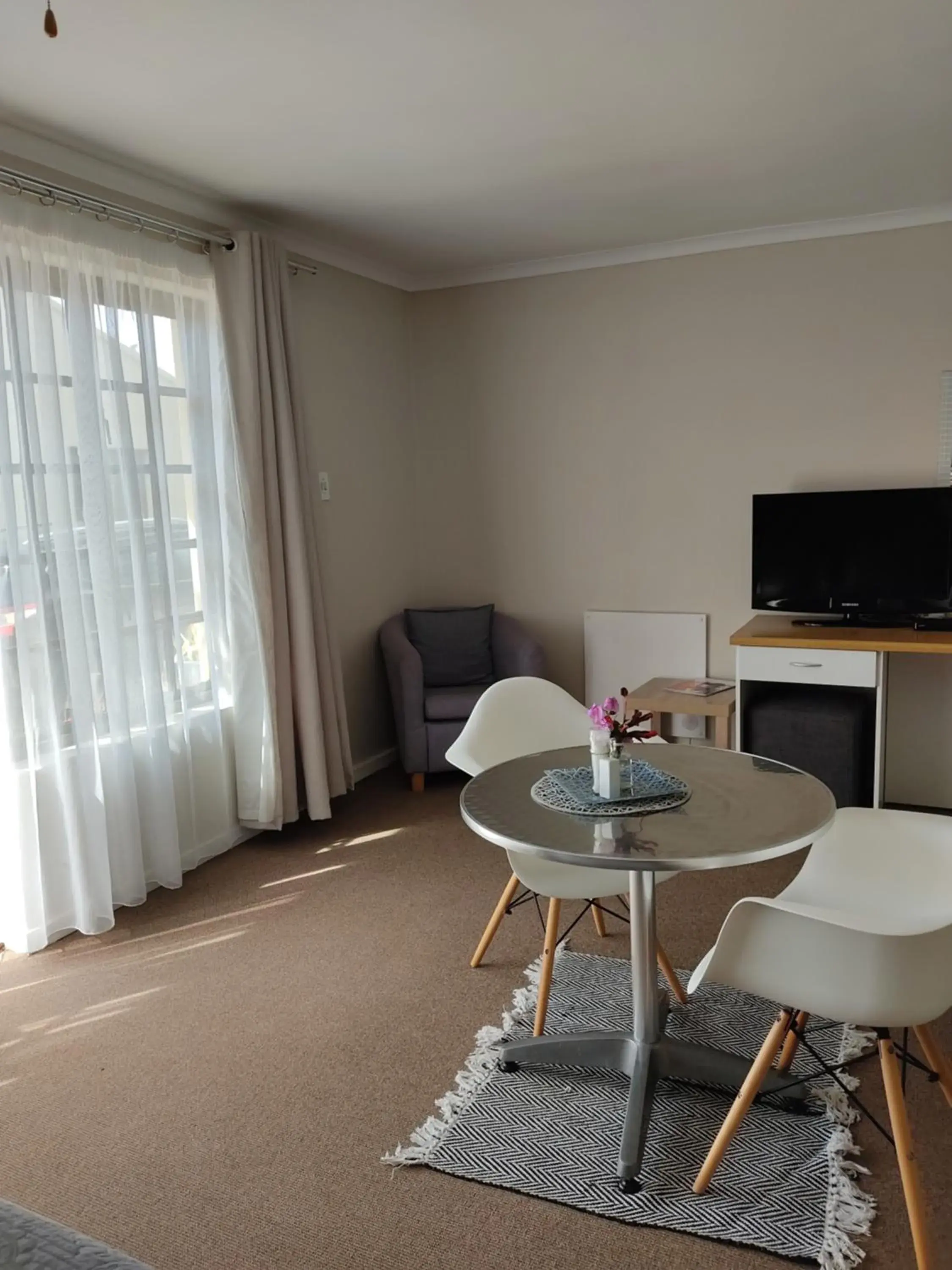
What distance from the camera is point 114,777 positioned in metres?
3.35

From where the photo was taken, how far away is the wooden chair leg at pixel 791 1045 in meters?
2.02

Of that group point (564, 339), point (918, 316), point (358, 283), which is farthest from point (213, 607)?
point (918, 316)

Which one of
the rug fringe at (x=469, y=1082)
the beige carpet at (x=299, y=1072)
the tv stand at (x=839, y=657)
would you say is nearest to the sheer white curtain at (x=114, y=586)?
the beige carpet at (x=299, y=1072)

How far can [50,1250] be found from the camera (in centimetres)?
103

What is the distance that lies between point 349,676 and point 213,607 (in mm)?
1118

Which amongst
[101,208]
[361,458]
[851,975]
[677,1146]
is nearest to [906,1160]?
[851,975]

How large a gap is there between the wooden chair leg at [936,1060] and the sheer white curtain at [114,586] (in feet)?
8.06

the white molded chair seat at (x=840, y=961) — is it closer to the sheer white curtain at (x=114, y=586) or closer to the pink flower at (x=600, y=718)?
the pink flower at (x=600, y=718)

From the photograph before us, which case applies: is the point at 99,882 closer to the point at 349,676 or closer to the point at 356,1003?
the point at 356,1003

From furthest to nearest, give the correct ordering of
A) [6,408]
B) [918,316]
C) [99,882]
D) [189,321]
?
[918,316]
[189,321]
[99,882]
[6,408]

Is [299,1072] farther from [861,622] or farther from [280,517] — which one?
[861,622]

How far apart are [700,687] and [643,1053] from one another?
95.5 inches

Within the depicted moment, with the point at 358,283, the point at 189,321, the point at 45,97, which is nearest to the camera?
the point at 45,97

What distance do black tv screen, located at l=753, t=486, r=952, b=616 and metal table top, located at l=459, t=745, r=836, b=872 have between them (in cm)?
185
